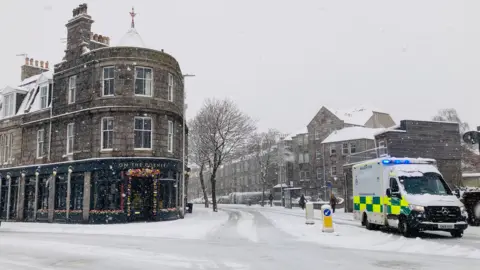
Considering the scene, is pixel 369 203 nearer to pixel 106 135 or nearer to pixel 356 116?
pixel 106 135

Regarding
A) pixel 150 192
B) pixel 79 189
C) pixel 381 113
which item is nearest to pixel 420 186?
pixel 150 192

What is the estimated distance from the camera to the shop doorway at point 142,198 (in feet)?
85.3

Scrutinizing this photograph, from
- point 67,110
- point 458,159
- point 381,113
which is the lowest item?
point 458,159

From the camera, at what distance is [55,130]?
2970 centimetres

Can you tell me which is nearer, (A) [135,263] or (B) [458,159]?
(A) [135,263]

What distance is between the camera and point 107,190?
25.8m

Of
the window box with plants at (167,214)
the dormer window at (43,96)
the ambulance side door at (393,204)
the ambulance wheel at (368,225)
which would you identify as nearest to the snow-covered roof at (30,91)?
the dormer window at (43,96)

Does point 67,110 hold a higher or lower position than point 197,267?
higher

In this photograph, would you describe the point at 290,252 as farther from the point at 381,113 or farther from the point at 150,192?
the point at 381,113

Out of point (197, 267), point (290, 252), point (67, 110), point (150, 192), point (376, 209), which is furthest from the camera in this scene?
point (67, 110)

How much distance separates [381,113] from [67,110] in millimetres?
53667

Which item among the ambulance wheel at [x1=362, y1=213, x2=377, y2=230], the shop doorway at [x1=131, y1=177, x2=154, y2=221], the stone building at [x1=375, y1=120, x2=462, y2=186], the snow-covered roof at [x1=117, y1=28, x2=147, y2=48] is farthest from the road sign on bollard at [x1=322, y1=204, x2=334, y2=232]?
the stone building at [x1=375, y1=120, x2=462, y2=186]

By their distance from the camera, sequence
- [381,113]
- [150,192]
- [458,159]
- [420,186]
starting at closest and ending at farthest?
[420,186] → [150,192] → [458,159] → [381,113]

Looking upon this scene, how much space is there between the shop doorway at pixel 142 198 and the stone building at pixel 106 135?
6 cm
